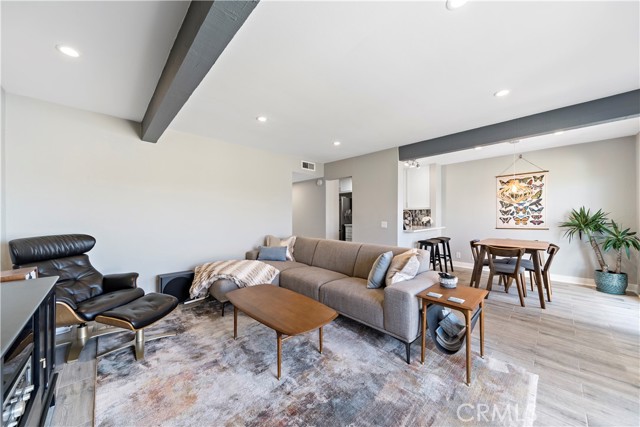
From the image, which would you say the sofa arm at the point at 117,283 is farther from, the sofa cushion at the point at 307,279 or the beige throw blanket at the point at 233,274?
the sofa cushion at the point at 307,279

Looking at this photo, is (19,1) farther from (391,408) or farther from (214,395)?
(391,408)

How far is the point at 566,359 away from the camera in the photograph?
208 centimetres

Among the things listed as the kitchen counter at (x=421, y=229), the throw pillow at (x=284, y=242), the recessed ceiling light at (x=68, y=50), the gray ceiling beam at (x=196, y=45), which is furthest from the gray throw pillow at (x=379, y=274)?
the recessed ceiling light at (x=68, y=50)

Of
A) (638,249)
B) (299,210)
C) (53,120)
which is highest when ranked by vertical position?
(53,120)

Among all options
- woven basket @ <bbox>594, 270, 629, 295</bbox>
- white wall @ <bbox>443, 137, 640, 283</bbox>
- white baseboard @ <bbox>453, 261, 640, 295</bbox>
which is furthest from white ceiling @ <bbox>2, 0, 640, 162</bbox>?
white baseboard @ <bbox>453, 261, 640, 295</bbox>

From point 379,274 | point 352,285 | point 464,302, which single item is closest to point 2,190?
point 352,285

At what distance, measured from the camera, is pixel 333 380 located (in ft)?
6.06

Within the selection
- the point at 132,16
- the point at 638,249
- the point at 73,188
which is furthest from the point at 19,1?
the point at 638,249

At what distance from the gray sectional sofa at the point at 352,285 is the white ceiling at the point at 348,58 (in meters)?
1.87

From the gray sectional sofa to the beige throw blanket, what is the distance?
88mm

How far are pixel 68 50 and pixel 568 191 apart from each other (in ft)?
22.8

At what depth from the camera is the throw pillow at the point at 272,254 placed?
408 cm

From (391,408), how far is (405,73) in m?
2.58

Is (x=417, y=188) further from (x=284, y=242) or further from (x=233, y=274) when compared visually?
(x=233, y=274)
